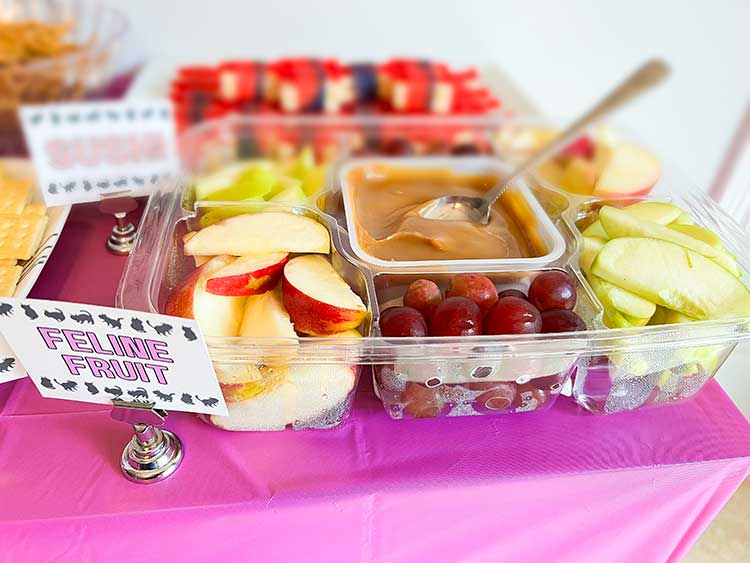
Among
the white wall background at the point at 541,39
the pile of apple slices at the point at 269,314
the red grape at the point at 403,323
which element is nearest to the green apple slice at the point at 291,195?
the pile of apple slices at the point at 269,314

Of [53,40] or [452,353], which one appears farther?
[53,40]

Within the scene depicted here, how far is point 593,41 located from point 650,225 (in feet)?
4.82

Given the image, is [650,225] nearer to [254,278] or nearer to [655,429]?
[655,429]

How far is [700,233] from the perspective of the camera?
695mm

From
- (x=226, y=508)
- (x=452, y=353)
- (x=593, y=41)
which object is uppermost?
(x=452, y=353)

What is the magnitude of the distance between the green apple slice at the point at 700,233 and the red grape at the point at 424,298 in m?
0.32

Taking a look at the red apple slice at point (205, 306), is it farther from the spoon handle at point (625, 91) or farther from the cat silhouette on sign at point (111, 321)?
the spoon handle at point (625, 91)

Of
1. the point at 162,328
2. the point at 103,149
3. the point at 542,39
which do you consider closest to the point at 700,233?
the point at 162,328

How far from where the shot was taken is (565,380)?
24.8 inches

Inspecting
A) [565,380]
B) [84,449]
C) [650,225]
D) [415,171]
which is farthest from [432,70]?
[84,449]

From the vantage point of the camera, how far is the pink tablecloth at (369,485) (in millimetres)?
546

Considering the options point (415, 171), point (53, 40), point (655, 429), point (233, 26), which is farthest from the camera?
point (233, 26)

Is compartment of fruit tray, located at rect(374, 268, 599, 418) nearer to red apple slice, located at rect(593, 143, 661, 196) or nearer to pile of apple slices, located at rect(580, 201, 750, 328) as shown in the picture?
pile of apple slices, located at rect(580, 201, 750, 328)

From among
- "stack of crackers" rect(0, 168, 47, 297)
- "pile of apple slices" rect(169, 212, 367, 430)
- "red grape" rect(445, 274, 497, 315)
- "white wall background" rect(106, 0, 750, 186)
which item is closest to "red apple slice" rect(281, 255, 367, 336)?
"pile of apple slices" rect(169, 212, 367, 430)
